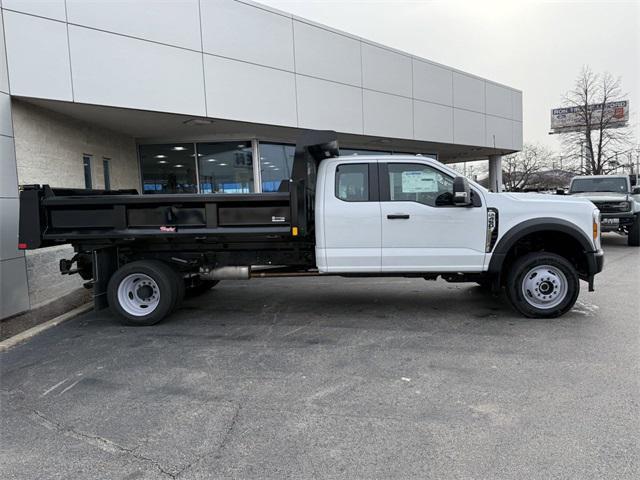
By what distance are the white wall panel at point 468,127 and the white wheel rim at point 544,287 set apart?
12191 millimetres

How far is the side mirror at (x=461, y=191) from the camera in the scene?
18.5ft

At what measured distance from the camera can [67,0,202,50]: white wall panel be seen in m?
8.30

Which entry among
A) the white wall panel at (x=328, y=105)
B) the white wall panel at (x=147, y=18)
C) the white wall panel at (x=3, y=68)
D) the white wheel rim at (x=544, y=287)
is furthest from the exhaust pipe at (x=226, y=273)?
the white wall panel at (x=328, y=105)

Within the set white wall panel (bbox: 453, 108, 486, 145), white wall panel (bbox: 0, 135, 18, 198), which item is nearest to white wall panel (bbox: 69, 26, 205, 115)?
white wall panel (bbox: 0, 135, 18, 198)

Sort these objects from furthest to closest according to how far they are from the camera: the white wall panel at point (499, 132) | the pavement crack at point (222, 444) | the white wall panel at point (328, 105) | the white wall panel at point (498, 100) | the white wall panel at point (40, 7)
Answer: the white wall panel at point (499, 132), the white wall panel at point (498, 100), the white wall panel at point (328, 105), the white wall panel at point (40, 7), the pavement crack at point (222, 444)

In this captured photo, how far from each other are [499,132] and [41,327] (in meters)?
19.1

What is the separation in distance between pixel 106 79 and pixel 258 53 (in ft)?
13.3

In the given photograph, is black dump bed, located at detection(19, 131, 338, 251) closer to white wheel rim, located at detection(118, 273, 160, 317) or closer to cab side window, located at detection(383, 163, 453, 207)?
white wheel rim, located at detection(118, 273, 160, 317)

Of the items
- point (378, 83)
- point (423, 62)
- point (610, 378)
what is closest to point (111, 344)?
point (610, 378)

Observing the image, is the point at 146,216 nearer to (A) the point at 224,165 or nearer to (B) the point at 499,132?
(A) the point at 224,165

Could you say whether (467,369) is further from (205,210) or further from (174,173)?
(174,173)

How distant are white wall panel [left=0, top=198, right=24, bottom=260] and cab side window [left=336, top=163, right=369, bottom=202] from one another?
5.12m

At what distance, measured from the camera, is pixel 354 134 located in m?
13.9

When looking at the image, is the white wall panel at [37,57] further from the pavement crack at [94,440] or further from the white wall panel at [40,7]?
the pavement crack at [94,440]
